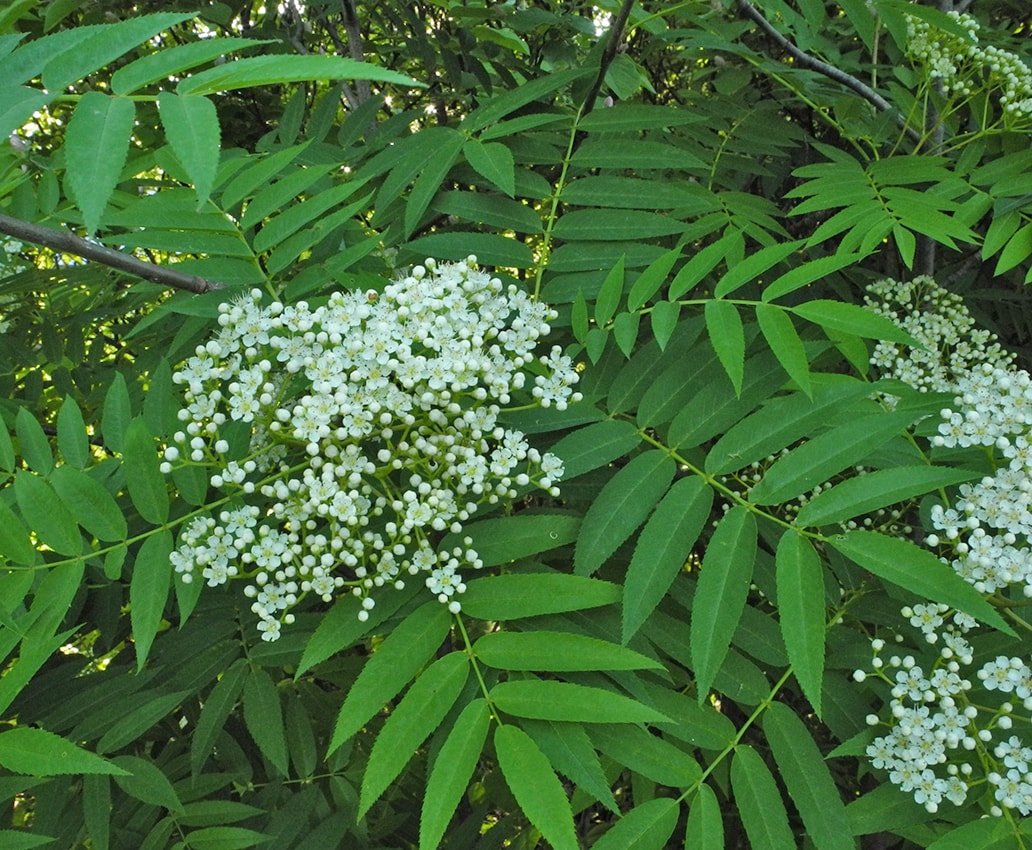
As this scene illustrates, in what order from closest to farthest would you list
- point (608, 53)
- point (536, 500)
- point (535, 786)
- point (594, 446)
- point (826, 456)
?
point (535, 786)
point (826, 456)
point (594, 446)
point (608, 53)
point (536, 500)

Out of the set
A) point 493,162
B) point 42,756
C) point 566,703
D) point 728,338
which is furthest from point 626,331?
point 42,756

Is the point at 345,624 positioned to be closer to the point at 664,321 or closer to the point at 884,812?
the point at 664,321

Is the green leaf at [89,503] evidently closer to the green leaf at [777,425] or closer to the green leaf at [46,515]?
the green leaf at [46,515]

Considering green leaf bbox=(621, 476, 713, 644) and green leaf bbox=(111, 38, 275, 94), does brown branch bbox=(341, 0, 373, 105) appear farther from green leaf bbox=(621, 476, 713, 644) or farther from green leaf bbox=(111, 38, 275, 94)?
green leaf bbox=(621, 476, 713, 644)

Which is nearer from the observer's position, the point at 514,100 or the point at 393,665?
the point at 393,665

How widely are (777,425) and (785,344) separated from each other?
0.17 meters

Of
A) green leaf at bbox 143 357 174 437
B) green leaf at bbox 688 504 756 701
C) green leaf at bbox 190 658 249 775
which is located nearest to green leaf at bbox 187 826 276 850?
green leaf at bbox 190 658 249 775

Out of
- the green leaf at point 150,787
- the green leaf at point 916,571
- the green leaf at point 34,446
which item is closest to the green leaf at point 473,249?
the green leaf at point 34,446

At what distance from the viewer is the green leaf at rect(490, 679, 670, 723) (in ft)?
5.05

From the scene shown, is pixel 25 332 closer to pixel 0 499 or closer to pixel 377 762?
pixel 0 499

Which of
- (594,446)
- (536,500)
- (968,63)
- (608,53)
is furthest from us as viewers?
(968,63)

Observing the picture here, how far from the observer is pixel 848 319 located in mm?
1856

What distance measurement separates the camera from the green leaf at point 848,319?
1.79 m

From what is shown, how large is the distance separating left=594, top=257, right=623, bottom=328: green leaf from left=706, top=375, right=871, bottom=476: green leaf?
0.44 metres
